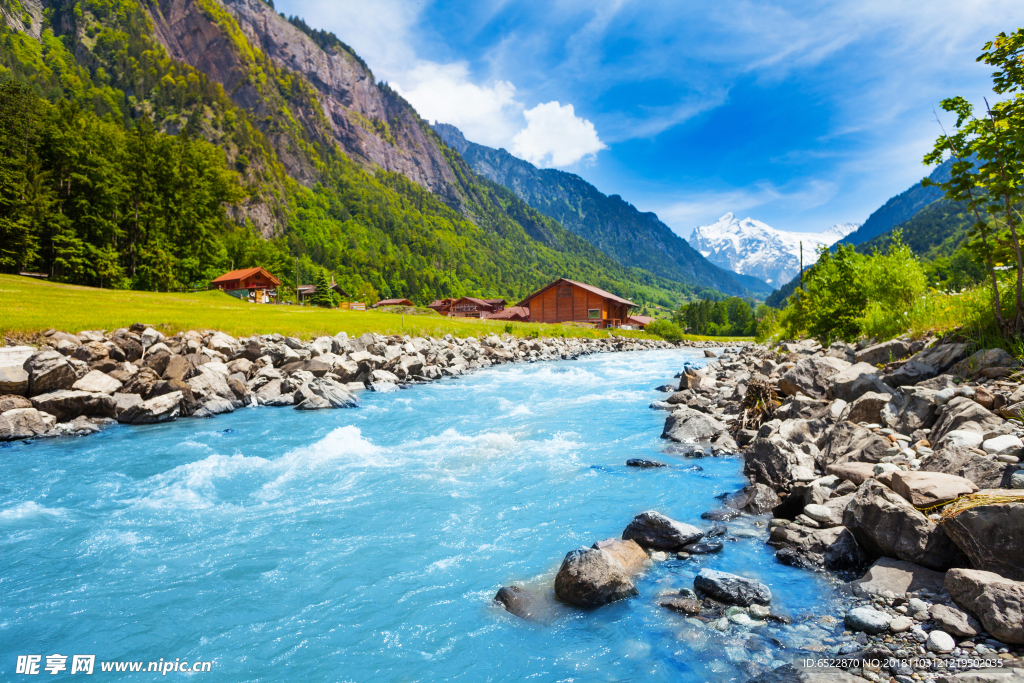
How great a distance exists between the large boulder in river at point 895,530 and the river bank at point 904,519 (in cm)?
1

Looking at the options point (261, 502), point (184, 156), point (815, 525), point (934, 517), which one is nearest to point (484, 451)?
point (261, 502)

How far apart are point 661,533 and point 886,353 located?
10978 mm

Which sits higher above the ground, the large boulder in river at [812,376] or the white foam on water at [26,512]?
the large boulder in river at [812,376]

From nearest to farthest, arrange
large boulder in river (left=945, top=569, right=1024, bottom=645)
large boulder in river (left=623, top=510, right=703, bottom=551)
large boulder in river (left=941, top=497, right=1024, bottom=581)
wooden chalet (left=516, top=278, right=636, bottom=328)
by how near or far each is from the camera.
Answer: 1. large boulder in river (left=945, top=569, right=1024, bottom=645)
2. large boulder in river (left=941, top=497, right=1024, bottom=581)
3. large boulder in river (left=623, top=510, right=703, bottom=551)
4. wooden chalet (left=516, top=278, right=636, bottom=328)

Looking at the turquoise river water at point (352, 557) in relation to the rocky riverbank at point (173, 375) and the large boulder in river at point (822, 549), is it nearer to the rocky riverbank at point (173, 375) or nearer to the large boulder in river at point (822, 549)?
the large boulder in river at point (822, 549)

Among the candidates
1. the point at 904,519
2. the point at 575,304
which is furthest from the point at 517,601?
the point at 575,304

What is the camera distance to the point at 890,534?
5.40 meters

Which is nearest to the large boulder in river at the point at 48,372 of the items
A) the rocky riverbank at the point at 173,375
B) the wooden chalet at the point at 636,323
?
the rocky riverbank at the point at 173,375

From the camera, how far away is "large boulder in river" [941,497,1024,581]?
4.39 m

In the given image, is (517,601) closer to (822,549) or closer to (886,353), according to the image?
(822,549)

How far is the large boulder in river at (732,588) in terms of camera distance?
5.20 meters

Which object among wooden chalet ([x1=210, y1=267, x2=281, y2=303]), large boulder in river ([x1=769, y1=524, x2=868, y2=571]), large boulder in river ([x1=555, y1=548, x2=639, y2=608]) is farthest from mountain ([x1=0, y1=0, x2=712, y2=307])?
large boulder in river ([x1=769, y1=524, x2=868, y2=571])

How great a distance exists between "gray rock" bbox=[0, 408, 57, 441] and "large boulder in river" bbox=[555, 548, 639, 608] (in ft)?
50.0

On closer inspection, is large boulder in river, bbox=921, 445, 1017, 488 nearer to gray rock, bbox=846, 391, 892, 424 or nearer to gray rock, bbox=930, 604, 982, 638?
gray rock, bbox=930, 604, 982, 638
